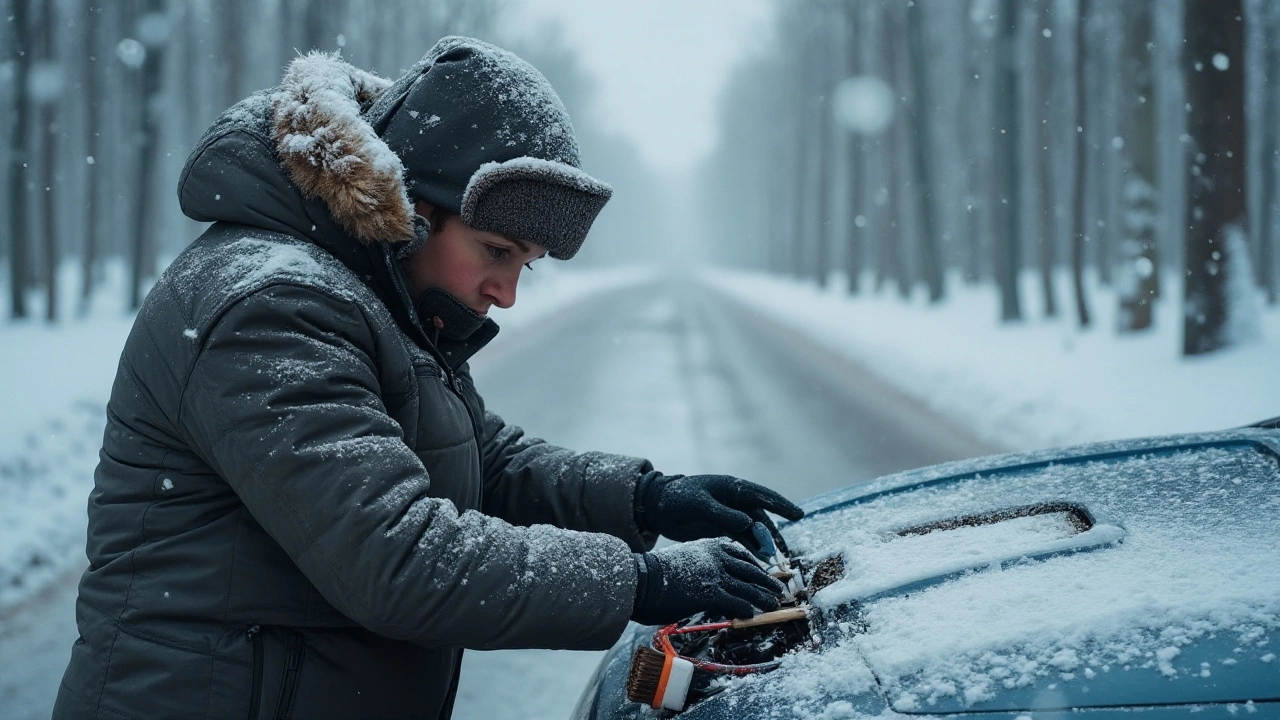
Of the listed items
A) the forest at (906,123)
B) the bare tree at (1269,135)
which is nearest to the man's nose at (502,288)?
the forest at (906,123)

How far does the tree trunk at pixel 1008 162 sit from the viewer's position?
16.5m

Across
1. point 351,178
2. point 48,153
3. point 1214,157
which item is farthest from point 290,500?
point 48,153

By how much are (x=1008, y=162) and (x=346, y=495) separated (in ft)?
56.9

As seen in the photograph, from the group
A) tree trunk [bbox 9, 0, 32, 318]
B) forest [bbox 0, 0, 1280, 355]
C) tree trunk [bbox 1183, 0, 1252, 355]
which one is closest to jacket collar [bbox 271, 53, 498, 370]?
forest [bbox 0, 0, 1280, 355]

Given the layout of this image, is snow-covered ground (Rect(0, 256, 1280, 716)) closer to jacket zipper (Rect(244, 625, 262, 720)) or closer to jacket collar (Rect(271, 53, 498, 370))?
jacket zipper (Rect(244, 625, 262, 720))

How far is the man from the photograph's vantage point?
1.38 metres

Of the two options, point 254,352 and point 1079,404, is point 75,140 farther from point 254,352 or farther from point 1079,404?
point 254,352

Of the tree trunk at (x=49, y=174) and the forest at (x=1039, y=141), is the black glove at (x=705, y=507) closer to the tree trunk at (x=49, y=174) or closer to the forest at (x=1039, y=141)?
the forest at (x=1039, y=141)

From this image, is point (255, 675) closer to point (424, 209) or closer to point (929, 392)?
point (424, 209)

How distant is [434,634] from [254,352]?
48 centimetres

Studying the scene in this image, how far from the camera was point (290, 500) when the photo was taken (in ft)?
4.50

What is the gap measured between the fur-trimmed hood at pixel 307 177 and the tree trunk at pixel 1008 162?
16.8 meters

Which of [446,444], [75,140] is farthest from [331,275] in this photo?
[75,140]

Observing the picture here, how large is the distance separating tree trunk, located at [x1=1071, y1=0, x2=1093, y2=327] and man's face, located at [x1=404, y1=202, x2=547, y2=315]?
1514cm
